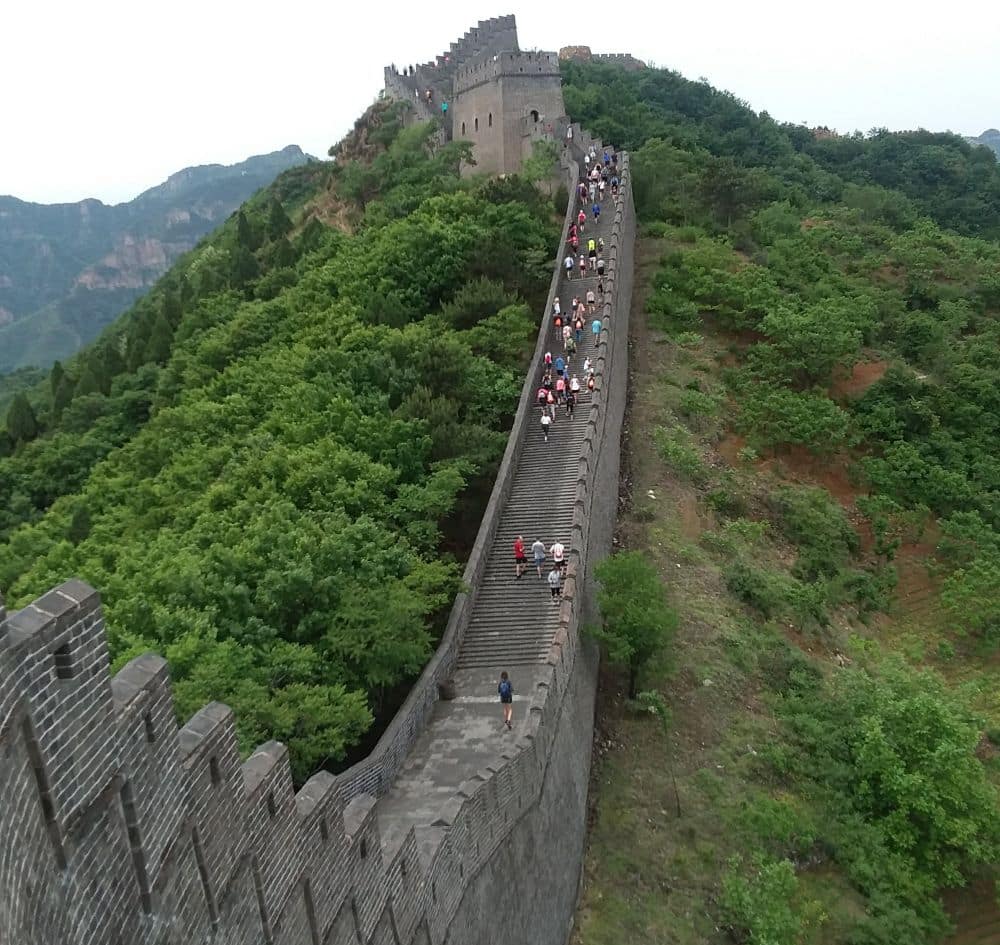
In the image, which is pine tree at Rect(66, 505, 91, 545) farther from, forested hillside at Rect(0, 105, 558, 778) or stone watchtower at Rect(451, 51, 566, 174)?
stone watchtower at Rect(451, 51, 566, 174)

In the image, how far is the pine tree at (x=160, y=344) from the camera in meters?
35.8

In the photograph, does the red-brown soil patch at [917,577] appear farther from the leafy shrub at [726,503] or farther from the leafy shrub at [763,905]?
the leafy shrub at [763,905]

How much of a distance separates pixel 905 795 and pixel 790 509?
984 cm

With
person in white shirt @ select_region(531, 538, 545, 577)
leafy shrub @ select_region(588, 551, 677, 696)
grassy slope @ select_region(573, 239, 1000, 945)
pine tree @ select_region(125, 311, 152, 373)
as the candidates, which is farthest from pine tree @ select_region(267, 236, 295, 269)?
leafy shrub @ select_region(588, 551, 677, 696)

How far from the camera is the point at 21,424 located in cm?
3616

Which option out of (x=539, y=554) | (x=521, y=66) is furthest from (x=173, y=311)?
(x=539, y=554)

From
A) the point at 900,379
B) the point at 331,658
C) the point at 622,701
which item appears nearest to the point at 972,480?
the point at 900,379

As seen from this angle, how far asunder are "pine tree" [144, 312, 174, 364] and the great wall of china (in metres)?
20.7

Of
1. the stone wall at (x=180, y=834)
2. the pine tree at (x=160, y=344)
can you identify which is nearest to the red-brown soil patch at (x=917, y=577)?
the stone wall at (x=180, y=834)

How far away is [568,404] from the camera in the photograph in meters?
22.9

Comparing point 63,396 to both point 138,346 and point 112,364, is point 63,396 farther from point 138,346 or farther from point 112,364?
point 138,346

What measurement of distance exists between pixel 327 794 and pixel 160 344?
3237cm

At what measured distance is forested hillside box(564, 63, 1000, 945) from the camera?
1466 centimetres

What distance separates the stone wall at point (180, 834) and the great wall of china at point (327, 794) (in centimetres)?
1
